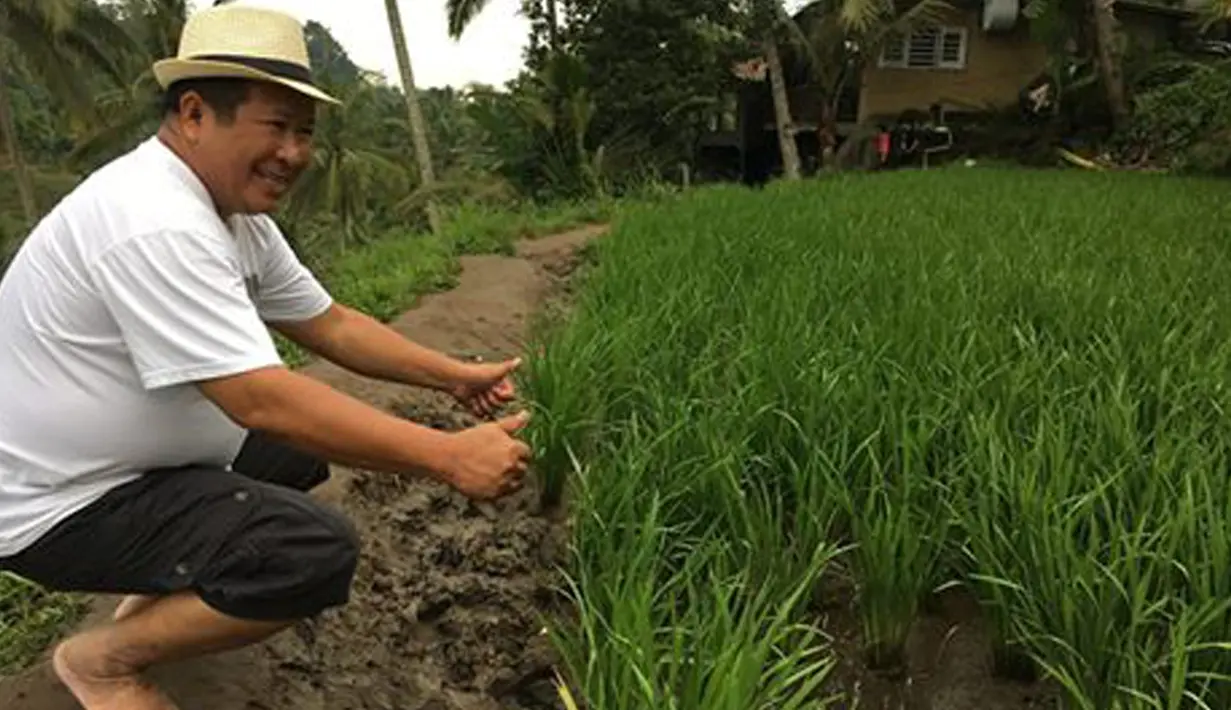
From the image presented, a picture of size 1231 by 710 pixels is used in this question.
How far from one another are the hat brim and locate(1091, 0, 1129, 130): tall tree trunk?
50.1 feet

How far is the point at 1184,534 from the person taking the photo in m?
1.78

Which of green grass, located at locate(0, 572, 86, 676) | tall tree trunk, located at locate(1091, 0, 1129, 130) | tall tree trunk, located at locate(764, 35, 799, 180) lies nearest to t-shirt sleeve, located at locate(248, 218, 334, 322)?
green grass, located at locate(0, 572, 86, 676)

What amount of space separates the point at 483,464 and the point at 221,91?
674 mm

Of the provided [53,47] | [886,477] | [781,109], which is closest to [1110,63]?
[781,109]

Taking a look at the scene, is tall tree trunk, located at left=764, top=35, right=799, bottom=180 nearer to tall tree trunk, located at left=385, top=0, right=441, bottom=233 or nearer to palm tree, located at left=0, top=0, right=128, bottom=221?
tall tree trunk, located at left=385, top=0, right=441, bottom=233

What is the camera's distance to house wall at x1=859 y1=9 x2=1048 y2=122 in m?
18.3

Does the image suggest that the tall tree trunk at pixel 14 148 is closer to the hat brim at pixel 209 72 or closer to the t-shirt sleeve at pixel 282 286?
the t-shirt sleeve at pixel 282 286

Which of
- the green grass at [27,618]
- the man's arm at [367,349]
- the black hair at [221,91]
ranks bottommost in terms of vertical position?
the green grass at [27,618]

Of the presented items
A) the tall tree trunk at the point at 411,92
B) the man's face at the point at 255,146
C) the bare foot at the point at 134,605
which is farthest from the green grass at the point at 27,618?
the tall tree trunk at the point at 411,92

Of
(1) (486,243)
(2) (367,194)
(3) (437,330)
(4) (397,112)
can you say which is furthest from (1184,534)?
(4) (397,112)

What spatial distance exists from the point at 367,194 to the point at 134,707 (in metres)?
16.5

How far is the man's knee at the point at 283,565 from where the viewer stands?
1.68 metres

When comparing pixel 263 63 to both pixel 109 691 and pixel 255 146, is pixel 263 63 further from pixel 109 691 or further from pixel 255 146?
pixel 109 691

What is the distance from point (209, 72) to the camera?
1.64 m
